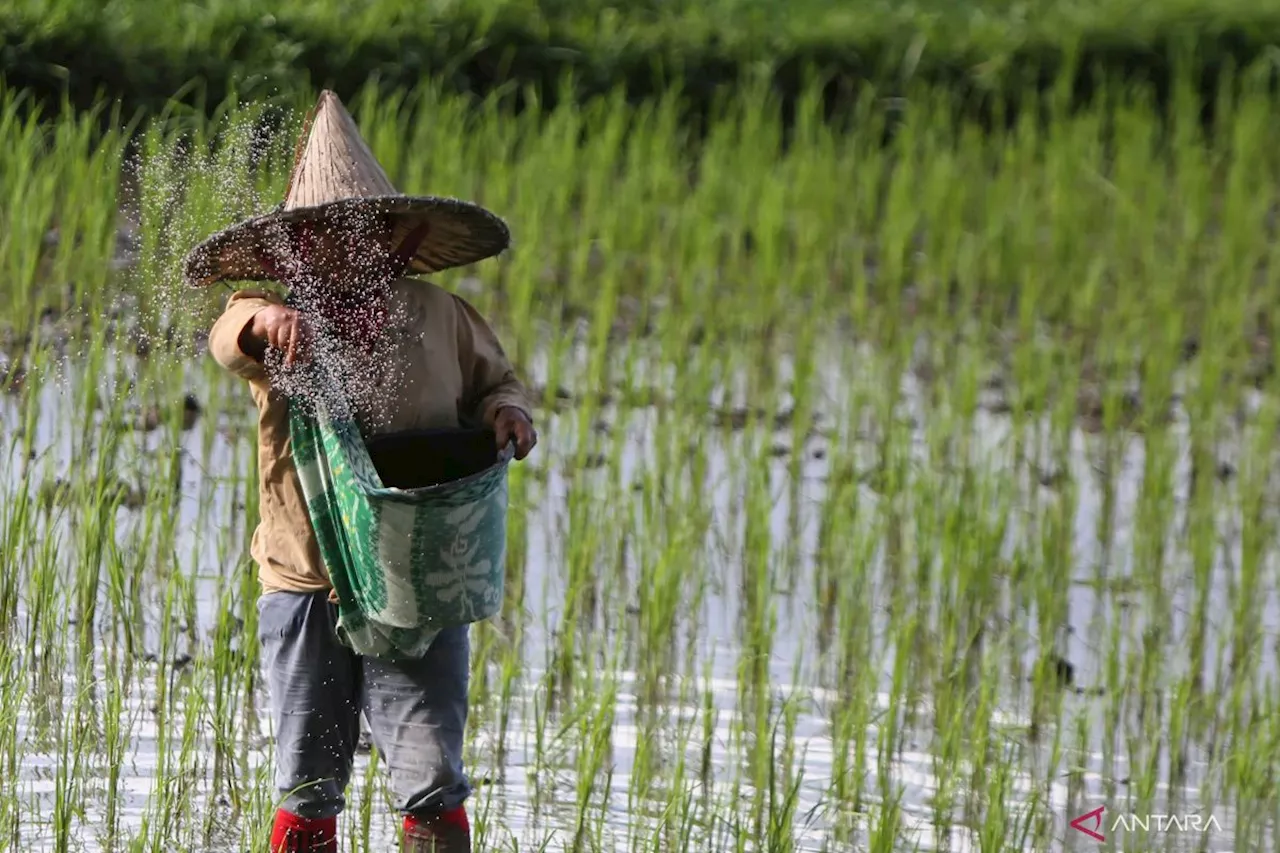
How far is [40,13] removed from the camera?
17.8 ft

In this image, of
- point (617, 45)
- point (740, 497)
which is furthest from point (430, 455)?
point (617, 45)

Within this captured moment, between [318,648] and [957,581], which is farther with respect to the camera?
[957,581]

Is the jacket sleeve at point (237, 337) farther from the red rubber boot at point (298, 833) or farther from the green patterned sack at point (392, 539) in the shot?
the red rubber boot at point (298, 833)

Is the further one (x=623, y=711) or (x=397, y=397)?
(x=623, y=711)

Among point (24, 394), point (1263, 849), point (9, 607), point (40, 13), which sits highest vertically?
point (40, 13)

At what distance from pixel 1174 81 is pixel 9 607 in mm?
5666

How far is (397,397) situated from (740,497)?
2.08 metres

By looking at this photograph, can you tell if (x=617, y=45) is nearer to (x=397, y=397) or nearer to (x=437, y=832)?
(x=397, y=397)

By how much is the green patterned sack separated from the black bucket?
0.24ft

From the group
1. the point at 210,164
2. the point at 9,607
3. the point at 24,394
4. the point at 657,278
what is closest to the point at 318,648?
the point at 9,607

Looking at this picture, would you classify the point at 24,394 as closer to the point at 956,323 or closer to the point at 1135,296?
the point at 956,323

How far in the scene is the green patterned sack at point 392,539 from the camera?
228cm

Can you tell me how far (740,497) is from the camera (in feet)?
14.5

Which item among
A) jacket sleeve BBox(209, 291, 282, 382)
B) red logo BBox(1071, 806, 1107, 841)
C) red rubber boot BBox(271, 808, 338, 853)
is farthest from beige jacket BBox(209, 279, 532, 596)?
red logo BBox(1071, 806, 1107, 841)
